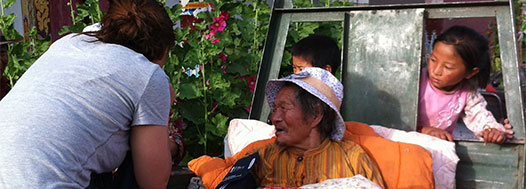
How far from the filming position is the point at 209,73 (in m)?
3.68

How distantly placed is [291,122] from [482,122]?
2.80 feet

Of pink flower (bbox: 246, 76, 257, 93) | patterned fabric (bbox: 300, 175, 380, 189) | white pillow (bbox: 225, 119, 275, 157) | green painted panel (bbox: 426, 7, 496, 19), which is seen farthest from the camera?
pink flower (bbox: 246, 76, 257, 93)

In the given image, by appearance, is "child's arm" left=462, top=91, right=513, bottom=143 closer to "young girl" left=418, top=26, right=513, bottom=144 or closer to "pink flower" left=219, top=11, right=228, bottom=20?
"young girl" left=418, top=26, right=513, bottom=144

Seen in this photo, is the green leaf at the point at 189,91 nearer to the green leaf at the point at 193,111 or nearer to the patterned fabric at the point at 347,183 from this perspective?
the green leaf at the point at 193,111

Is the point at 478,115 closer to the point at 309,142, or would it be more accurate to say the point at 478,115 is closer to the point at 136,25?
the point at 309,142

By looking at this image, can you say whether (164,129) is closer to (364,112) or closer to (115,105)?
(115,105)

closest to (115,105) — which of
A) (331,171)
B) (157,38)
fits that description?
(157,38)

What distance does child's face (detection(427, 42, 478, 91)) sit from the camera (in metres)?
2.56

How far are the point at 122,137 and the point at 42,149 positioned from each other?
0.30 meters

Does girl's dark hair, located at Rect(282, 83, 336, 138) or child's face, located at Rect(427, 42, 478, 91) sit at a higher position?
child's face, located at Rect(427, 42, 478, 91)

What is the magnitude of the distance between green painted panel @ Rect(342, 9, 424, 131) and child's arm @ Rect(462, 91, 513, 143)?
0.26m

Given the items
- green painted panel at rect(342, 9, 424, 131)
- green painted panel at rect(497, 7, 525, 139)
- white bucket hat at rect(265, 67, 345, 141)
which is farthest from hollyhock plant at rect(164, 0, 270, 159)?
green painted panel at rect(497, 7, 525, 139)

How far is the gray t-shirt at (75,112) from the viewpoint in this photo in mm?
1796

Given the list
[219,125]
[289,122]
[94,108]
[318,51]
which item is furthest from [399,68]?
[94,108]
